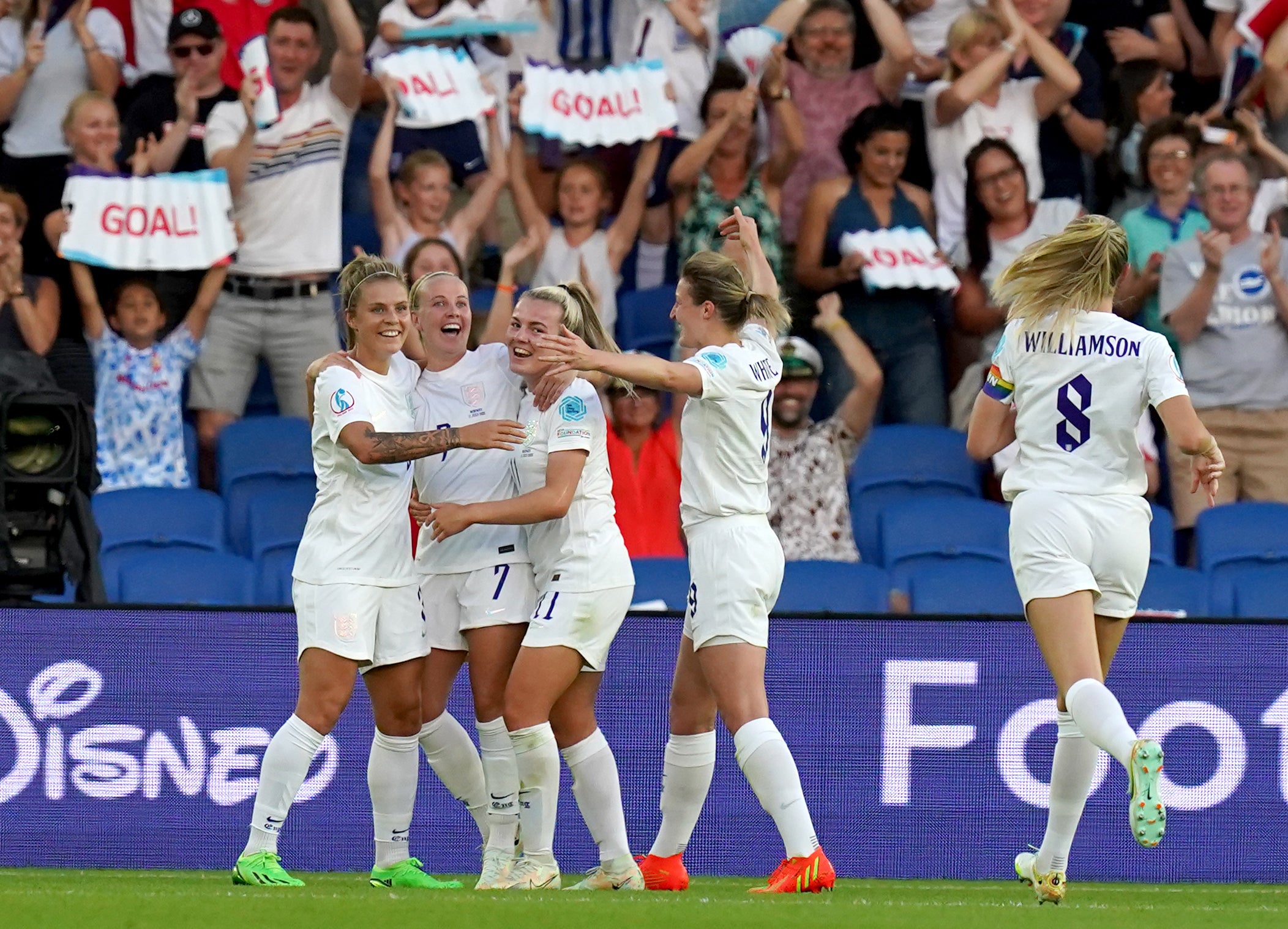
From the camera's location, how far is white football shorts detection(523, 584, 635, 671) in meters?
6.36

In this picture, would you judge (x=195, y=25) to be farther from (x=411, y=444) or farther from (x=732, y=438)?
(x=732, y=438)

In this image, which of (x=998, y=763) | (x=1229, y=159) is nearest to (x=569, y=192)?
(x=1229, y=159)

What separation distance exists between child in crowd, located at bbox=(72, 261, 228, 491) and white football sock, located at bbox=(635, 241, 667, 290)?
2684 mm

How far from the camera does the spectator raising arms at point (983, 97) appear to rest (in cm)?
1095

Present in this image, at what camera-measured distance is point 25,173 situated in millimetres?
10617

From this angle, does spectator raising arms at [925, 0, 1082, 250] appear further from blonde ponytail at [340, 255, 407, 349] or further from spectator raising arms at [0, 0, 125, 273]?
blonde ponytail at [340, 255, 407, 349]

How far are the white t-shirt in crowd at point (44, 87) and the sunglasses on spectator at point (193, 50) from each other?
1.51 ft

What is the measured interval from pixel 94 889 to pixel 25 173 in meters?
5.65

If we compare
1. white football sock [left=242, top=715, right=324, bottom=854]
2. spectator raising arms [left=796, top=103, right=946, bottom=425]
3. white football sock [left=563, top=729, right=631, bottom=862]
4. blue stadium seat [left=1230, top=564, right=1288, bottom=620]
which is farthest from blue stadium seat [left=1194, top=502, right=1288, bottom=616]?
white football sock [left=242, top=715, right=324, bottom=854]

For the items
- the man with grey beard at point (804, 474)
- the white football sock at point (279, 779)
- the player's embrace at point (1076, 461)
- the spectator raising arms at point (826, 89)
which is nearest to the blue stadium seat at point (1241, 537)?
the man with grey beard at point (804, 474)

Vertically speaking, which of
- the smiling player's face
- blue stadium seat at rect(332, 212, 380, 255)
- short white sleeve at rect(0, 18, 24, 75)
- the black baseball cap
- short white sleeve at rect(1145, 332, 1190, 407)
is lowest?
short white sleeve at rect(1145, 332, 1190, 407)

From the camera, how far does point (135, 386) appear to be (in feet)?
33.0

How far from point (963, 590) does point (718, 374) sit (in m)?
3.71

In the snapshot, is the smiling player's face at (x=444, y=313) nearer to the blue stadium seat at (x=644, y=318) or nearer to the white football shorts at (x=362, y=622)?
the white football shorts at (x=362, y=622)
